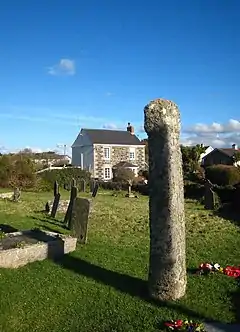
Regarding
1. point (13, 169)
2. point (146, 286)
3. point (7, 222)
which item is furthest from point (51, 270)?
point (13, 169)

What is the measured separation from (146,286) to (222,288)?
1407 millimetres

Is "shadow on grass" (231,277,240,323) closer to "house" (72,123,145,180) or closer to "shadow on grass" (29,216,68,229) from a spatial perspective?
"shadow on grass" (29,216,68,229)

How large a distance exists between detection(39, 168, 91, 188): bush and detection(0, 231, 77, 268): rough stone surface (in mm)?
27934

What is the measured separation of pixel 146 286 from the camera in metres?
7.38

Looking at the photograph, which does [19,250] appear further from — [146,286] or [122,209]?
[122,209]

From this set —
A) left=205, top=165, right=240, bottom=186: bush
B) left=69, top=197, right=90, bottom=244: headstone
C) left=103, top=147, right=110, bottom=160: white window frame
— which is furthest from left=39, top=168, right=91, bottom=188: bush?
left=69, top=197, right=90, bottom=244: headstone

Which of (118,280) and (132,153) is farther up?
(132,153)

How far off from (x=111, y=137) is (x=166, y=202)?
171 ft

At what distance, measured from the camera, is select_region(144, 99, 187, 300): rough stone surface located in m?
6.68

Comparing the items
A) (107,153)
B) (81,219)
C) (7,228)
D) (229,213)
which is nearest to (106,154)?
(107,153)

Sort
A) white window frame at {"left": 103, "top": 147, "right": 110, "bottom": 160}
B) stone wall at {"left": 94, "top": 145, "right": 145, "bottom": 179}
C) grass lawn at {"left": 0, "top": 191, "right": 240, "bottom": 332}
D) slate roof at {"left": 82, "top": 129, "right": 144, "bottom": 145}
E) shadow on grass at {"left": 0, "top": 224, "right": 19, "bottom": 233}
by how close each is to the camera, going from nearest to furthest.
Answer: grass lawn at {"left": 0, "top": 191, "right": 240, "bottom": 332} < shadow on grass at {"left": 0, "top": 224, "right": 19, "bottom": 233} < stone wall at {"left": 94, "top": 145, "right": 145, "bottom": 179} < white window frame at {"left": 103, "top": 147, "right": 110, "bottom": 160} < slate roof at {"left": 82, "top": 129, "right": 144, "bottom": 145}

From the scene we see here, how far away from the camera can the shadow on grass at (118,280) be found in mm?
6368

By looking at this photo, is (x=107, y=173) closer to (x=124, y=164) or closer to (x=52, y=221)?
(x=124, y=164)

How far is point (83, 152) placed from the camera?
5856cm
